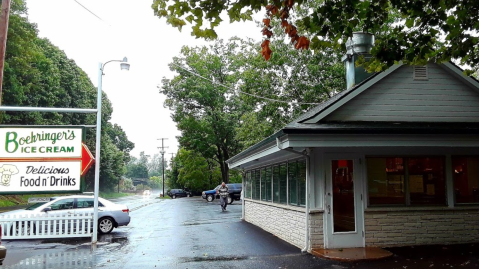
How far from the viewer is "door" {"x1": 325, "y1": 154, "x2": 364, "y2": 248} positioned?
10250mm

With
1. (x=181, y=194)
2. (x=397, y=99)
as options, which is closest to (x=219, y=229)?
(x=397, y=99)

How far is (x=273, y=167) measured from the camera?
14.4 meters

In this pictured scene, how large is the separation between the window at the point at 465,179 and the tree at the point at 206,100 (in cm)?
3557

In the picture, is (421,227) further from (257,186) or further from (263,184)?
(257,186)

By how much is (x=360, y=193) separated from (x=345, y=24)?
4792 millimetres

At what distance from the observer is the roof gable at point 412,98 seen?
11289 mm

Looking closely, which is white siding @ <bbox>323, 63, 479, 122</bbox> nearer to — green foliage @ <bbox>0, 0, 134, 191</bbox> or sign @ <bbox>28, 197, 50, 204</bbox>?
sign @ <bbox>28, 197, 50, 204</bbox>

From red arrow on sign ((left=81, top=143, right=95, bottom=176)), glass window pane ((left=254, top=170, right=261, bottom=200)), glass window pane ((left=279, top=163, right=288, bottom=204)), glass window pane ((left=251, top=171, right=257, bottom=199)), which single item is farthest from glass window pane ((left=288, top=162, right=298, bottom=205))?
red arrow on sign ((left=81, top=143, right=95, bottom=176))

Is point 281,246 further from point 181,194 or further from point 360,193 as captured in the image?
point 181,194

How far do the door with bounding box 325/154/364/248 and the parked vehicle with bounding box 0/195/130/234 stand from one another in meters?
8.26

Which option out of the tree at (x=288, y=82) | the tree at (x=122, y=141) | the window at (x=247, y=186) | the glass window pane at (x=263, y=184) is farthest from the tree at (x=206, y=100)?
the tree at (x=122, y=141)

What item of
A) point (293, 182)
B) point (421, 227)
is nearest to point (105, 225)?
point (293, 182)

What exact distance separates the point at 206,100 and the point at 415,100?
1463 inches

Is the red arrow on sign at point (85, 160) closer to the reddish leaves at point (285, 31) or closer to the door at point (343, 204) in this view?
the door at point (343, 204)
